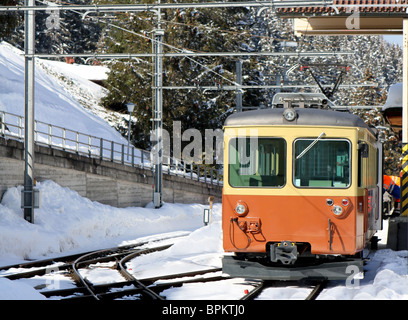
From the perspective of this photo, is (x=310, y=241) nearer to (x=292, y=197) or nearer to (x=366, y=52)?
(x=292, y=197)

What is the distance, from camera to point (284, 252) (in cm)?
1295

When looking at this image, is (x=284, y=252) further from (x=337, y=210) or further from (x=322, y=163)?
(x=322, y=163)

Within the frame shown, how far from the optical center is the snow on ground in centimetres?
1226

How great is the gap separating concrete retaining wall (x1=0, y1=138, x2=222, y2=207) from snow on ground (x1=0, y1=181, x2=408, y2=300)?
0.69m

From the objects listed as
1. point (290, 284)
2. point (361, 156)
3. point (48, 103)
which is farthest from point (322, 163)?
point (48, 103)

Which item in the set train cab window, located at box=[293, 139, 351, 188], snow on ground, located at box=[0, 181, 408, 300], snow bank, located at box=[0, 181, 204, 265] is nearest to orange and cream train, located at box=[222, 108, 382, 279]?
train cab window, located at box=[293, 139, 351, 188]

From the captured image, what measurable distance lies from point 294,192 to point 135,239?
14422mm

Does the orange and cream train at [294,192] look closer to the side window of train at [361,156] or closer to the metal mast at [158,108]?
the side window of train at [361,156]

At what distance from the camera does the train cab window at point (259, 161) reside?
13.2 metres

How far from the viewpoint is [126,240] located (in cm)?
2636

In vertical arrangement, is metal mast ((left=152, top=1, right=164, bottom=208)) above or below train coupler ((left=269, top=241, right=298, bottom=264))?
above

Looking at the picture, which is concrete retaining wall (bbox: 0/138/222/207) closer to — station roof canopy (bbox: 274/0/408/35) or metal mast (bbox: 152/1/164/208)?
metal mast (bbox: 152/1/164/208)

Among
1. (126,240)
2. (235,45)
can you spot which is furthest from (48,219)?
(235,45)

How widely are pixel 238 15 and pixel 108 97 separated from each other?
11660mm
